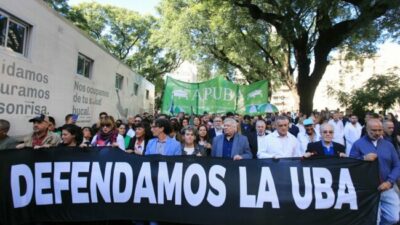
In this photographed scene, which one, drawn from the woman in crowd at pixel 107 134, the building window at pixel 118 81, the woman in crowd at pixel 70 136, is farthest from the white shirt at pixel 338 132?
the building window at pixel 118 81

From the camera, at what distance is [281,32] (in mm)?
16047

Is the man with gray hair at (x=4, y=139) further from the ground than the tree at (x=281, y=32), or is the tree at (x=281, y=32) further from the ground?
the tree at (x=281, y=32)

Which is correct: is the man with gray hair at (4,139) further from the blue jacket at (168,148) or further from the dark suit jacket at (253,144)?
the dark suit jacket at (253,144)

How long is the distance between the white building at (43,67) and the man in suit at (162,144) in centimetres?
256

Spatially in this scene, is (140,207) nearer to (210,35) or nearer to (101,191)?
(101,191)

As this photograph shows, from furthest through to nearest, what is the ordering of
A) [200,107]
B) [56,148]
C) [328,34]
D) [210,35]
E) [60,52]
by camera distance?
[210,35] → [328,34] → [200,107] → [60,52] → [56,148]

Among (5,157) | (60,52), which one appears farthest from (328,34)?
(5,157)

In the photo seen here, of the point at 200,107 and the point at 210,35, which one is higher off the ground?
the point at 210,35

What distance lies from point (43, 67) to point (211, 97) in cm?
532

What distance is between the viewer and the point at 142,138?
683cm

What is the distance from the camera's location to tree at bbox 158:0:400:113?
15.2 m

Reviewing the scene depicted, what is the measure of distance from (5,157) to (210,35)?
20000 millimetres

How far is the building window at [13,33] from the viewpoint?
645 cm

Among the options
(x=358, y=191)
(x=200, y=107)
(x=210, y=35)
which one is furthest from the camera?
(x=210, y=35)
